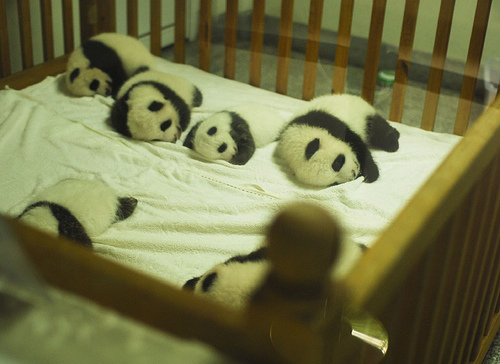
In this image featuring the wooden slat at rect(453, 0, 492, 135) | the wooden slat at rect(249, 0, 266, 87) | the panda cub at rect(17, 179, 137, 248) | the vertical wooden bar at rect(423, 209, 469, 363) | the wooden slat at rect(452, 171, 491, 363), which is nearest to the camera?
the vertical wooden bar at rect(423, 209, 469, 363)

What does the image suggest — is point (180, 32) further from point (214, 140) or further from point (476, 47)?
point (476, 47)

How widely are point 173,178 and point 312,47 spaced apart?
27.3 inches

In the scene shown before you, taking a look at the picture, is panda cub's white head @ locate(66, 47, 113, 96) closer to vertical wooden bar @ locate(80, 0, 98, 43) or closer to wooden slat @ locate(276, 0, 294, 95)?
vertical wooden bar @ locate(80, 0, 98, 43)

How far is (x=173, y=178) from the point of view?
5.02ft

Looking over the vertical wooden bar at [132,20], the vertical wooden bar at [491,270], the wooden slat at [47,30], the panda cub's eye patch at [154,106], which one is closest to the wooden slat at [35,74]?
the wooden slat at [47,30]

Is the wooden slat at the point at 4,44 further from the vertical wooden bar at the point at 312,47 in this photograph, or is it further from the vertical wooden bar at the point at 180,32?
the vertical wooden bar at the point at 312,47

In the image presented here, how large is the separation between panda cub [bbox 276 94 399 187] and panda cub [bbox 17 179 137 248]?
1.40ft

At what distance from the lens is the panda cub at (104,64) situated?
1983 mm

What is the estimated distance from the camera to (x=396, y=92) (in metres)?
1.74

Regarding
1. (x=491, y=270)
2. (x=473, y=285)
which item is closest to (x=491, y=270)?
(x=491, y=270)

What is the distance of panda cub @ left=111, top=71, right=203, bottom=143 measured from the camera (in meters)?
1.70

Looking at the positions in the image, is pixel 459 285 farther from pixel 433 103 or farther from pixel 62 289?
pixel 433 103

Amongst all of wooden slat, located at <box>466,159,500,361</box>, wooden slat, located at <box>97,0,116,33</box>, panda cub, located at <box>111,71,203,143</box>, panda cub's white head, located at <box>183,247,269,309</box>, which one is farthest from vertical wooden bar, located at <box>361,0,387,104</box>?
wooden slat, located at <box>97,0,116,33</box>

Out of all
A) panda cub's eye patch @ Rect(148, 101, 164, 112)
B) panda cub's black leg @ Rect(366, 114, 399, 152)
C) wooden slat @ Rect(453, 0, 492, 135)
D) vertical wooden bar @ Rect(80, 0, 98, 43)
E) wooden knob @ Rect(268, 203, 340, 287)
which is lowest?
panda cub's eye patch @ Rect(148, 101, 164, 112)
